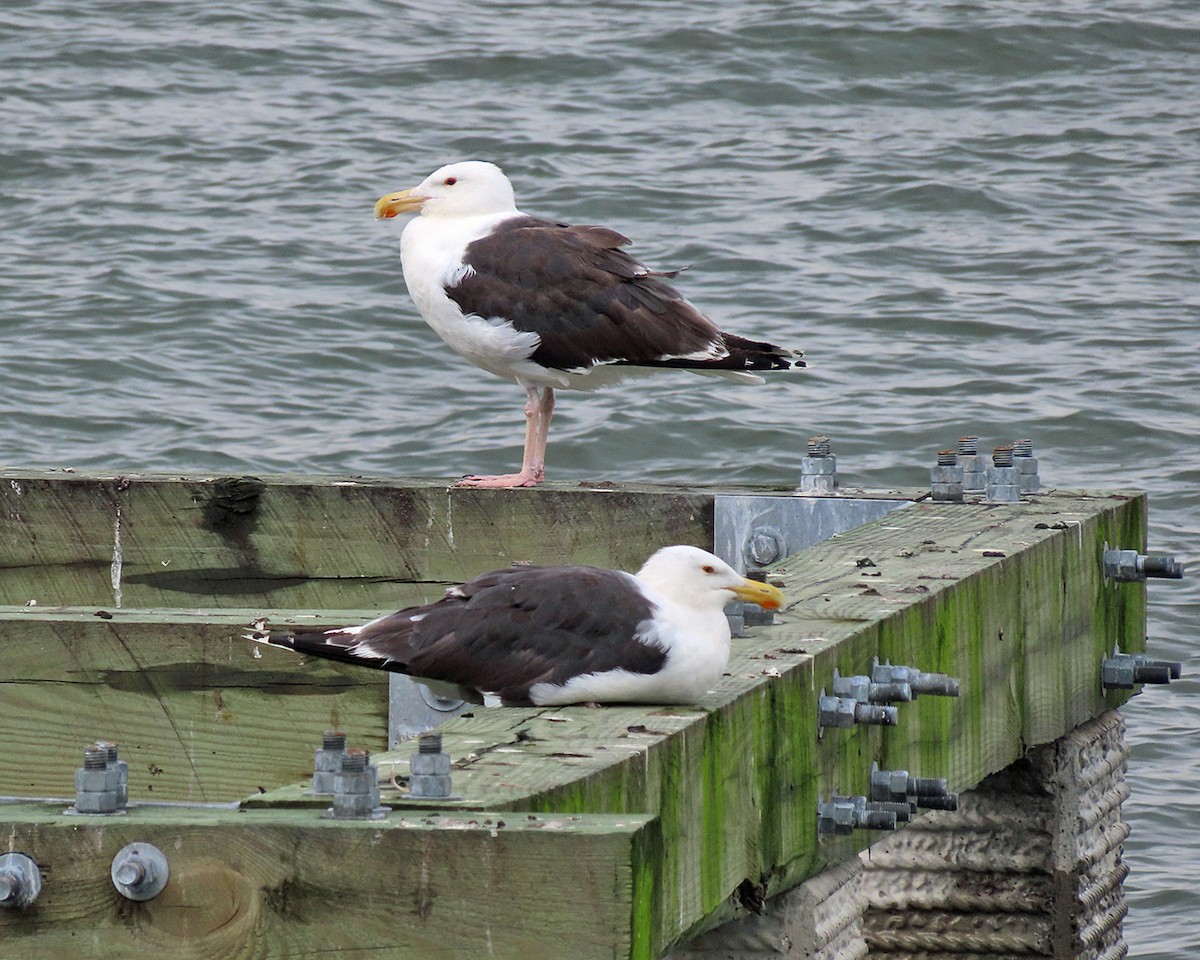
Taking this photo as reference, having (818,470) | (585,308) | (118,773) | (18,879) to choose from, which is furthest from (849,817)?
(585,308)

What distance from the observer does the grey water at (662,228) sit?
12602 millimetres

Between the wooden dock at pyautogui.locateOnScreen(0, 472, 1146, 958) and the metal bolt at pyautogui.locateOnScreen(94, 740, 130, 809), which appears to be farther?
the metal bolt at pyautogui.locateOnScreen(94, 740, 130, 809)

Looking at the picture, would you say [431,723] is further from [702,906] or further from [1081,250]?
[1081,250]

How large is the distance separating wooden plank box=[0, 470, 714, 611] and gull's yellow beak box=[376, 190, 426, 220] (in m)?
1.43

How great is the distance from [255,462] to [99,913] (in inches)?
378

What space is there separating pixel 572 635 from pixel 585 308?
3.06 meters

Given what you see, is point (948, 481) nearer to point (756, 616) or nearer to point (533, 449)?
point (533, 449)

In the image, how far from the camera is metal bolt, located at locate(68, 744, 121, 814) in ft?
9.43

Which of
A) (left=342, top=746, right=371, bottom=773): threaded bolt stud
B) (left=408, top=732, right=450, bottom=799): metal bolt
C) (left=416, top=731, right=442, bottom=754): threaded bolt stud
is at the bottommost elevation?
(left=408, top=732, right=450, bottom=799): metal bolt

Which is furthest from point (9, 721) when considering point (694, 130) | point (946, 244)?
point (694, 130)

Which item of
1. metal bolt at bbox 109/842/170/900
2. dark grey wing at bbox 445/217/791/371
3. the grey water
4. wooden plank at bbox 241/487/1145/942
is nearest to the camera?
metal bolt at bbox 109/842/170/900

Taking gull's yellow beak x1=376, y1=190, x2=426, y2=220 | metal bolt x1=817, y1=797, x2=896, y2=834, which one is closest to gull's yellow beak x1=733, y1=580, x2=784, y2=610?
metal bolt x1=817, y1=797, x2=896, y2=834

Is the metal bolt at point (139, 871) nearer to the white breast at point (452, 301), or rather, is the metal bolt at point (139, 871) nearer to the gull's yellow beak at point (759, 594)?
the gull's yellow beak at point (759, 594)

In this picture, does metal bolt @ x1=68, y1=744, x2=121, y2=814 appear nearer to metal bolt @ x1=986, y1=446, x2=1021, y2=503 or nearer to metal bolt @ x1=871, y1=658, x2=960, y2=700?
metal bolt @ x1=871, y1=658, x2=960, y2=700
